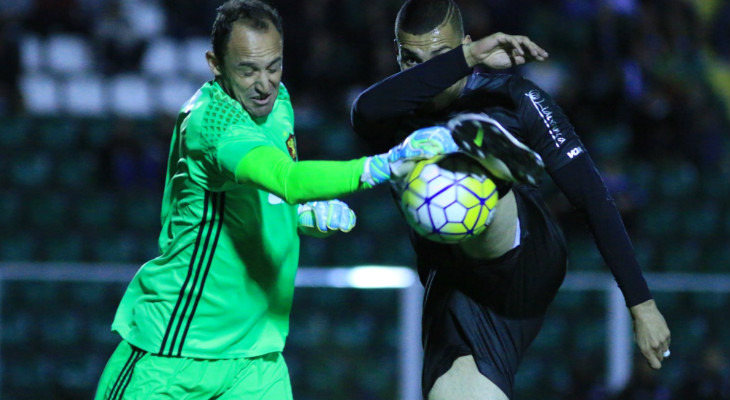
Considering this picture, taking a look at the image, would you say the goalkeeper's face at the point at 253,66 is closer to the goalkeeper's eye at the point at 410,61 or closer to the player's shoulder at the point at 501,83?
the goalkeeper's eye at the point at 410,61

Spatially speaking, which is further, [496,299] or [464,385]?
[496,299]

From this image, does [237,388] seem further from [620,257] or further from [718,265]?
[718,265]

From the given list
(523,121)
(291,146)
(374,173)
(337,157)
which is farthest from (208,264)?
(337,157)

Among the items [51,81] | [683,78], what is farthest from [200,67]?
[683,78]

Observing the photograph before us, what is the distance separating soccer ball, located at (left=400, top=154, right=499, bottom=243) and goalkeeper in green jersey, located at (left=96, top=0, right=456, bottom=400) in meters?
0.52

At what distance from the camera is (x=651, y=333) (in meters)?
3.13

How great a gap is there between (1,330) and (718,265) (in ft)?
17.1

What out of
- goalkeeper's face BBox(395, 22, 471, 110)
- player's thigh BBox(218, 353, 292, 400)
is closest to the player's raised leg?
goalkeeper's face BBox(395, 22, 471, 110)

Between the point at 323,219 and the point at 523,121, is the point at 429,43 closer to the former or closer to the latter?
the point at 523,121

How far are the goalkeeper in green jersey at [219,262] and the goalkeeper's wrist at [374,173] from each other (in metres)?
0.42

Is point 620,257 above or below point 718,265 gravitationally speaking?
above

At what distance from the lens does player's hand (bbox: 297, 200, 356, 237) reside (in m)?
3.42

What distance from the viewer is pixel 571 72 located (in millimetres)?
9148

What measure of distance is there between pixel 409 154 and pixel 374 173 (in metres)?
0.11
